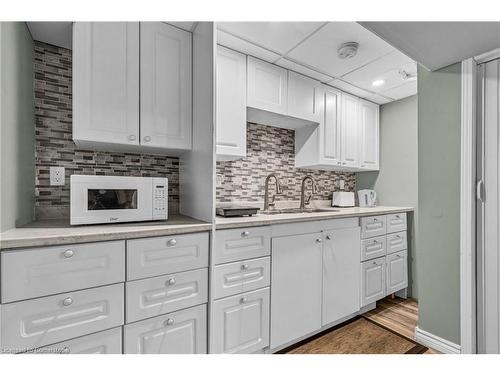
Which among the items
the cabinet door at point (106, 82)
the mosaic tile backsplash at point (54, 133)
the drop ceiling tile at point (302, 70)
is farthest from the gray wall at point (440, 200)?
the mosaic tile backsplash at point (54, 133)

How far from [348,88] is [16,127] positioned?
284 centimetres

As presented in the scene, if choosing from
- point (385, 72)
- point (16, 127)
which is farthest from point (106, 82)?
point (385, 72)

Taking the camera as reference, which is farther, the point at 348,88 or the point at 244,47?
the point at 348,88

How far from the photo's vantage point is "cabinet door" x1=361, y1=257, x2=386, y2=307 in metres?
2.28

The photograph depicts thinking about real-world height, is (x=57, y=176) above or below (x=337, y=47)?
below

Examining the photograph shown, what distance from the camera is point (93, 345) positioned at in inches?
43.1

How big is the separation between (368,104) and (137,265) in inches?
123

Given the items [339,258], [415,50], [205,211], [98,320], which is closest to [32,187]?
[98,320]

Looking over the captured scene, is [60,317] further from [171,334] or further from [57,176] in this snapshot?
[57,176]

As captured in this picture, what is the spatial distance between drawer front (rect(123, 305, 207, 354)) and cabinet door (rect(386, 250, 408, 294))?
2044mm

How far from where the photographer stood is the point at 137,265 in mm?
1188

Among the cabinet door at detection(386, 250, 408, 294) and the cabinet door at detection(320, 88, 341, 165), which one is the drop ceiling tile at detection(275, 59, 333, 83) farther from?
the cabinet door at detection(386, 250, 408, 294)

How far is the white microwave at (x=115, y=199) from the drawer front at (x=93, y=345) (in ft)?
1.75

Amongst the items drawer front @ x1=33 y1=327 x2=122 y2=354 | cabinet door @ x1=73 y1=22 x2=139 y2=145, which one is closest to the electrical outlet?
cabinet door @ x1=73 y1=22 x2=139 y2=145
